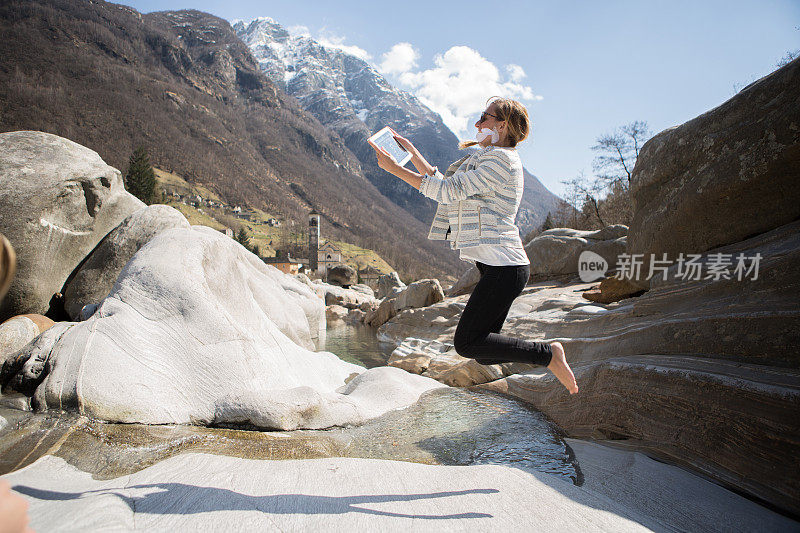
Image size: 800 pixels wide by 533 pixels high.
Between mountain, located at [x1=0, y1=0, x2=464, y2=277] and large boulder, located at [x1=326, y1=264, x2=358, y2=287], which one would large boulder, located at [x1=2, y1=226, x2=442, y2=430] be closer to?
large boulder, located at [x1=326, y1=264, x2=358, y2=287]

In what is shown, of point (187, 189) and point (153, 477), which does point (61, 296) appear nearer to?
point (153, 477)

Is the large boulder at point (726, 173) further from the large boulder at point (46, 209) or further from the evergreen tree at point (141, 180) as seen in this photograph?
the evergreen tree at point (141, 180)

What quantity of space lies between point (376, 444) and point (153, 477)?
1.98m

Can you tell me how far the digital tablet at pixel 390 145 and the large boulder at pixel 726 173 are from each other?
4.35 m

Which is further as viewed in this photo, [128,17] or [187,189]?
[128,17]

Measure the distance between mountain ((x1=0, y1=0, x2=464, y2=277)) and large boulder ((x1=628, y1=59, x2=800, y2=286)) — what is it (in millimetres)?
109080

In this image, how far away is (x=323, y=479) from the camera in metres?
2.78

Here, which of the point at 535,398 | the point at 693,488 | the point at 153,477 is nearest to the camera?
the point at 153,477

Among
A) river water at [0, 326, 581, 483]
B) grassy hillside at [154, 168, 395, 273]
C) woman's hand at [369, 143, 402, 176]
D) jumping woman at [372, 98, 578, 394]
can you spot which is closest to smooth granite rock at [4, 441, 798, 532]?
river water at [0, 326, 581, 483]

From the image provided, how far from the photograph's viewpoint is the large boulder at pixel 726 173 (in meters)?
4.60

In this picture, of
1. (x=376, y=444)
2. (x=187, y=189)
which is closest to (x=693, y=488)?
(x=376, y=444)

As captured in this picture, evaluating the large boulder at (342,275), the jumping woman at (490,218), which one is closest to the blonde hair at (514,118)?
the jumping woman at (490,218)

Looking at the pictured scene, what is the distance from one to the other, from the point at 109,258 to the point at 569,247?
15013mm

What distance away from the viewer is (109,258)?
8.02 metres
